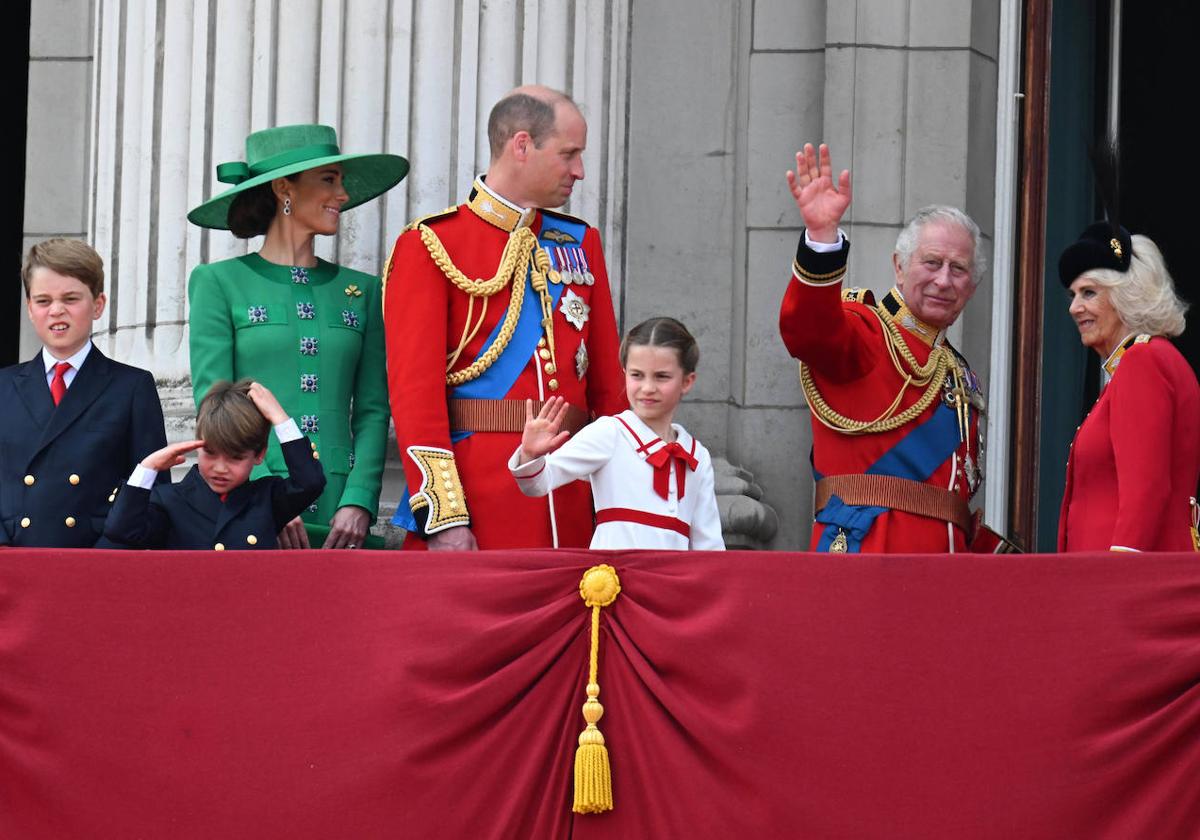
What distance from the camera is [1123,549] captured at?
17.5 ft

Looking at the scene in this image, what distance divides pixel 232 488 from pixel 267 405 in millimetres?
213

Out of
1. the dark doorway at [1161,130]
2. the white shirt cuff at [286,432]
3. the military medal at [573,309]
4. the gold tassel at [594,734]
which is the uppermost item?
the dark doorway at [1161,130]

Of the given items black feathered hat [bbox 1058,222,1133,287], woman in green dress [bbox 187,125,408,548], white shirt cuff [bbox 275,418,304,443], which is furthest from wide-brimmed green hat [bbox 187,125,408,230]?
black feathered hat [bbox 1058,222,1133,287]

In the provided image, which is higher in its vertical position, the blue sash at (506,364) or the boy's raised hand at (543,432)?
the blue sash at (506,364)

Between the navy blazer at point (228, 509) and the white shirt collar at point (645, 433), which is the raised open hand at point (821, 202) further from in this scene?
the navy blazer at point (228, 509)

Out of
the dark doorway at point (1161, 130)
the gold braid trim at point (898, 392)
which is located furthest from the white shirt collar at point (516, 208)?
the dark doorway at point (1161, 130)

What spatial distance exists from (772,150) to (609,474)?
7.75ft

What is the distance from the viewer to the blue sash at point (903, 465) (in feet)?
19.8

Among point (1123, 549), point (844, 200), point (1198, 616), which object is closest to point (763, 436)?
point (844, 200)

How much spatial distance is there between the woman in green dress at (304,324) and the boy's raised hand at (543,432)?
2.37 ft

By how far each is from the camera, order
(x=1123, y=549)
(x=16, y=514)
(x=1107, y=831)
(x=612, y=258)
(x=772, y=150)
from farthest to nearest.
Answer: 1. (x=772, y=150)
2. (x=612, y=258)
3. (x=16, y=514)
4. (x=1123, y=549)
5. (x=1107, y=831)

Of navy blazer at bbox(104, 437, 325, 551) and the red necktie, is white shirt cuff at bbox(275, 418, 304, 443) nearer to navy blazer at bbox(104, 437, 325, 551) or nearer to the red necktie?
navy blazer at bbox(104, 437, 325, 551)

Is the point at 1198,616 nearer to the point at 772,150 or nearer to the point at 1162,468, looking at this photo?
the point at 1162,468

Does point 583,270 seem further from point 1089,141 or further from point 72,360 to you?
point 1089,141
